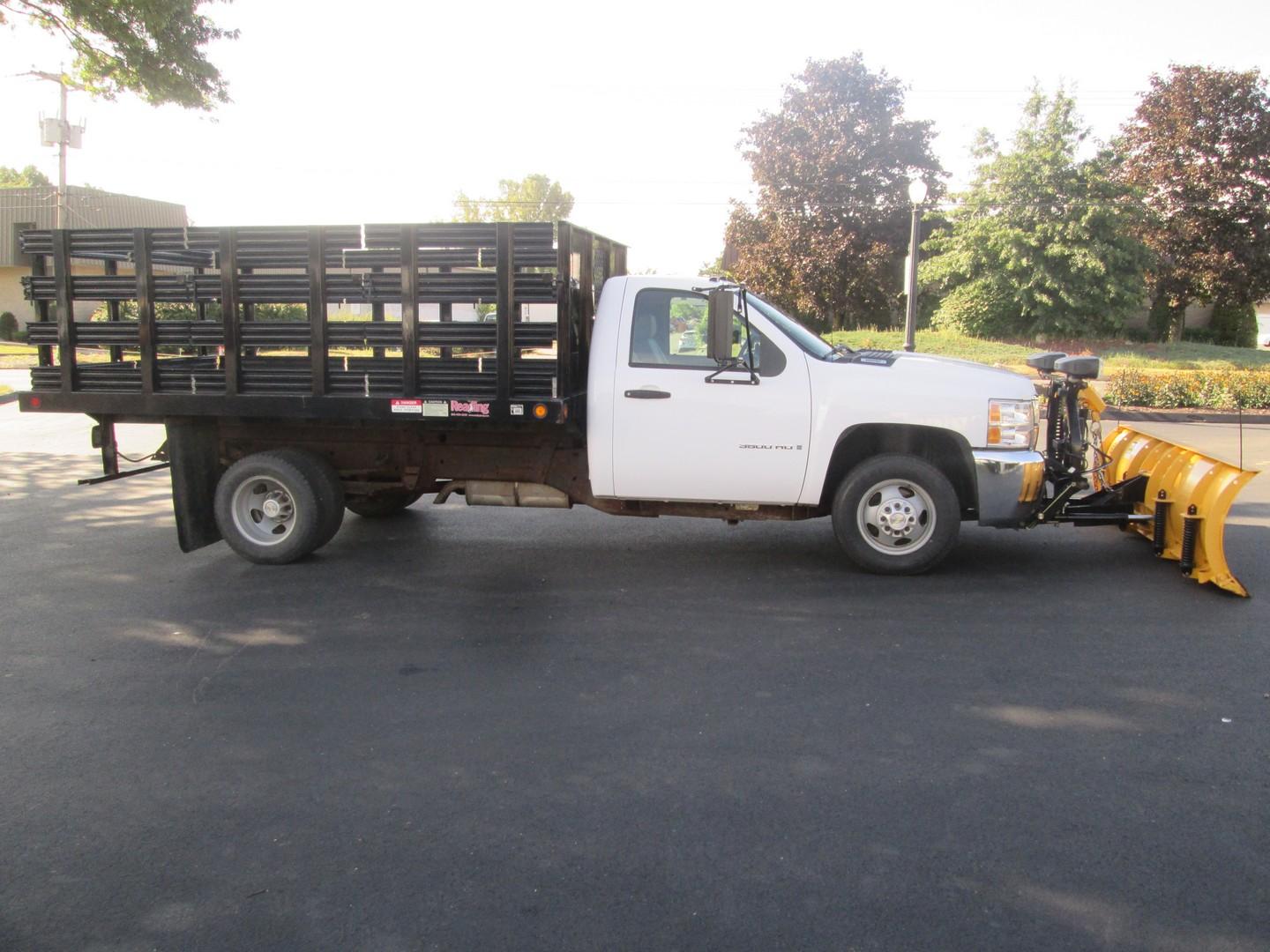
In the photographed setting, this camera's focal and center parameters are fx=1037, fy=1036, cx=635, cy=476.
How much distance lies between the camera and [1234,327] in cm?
3662

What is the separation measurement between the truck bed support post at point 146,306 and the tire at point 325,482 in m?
1.07

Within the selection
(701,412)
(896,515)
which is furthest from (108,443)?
(896,515)

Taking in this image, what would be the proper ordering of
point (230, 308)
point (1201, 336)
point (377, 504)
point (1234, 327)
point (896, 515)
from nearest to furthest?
point (896, 515), point (230, 308), point (377, 504), point (1234, 327), point (1201, 336)

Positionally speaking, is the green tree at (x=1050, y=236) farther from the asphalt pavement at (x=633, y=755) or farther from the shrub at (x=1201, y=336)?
the asphalt pavement at (x=633, y=755)

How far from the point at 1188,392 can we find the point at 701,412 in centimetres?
1484

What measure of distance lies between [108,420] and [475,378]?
3.01 metres

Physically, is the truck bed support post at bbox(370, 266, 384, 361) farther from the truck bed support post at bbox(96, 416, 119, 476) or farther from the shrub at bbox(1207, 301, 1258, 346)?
the shrub at bbox(1207, 301, 1258, 346)

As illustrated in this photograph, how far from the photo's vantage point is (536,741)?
15.4ft

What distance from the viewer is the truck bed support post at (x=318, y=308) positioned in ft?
23.9

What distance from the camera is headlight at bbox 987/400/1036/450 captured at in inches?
279

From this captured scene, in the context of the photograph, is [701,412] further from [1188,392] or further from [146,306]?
[1188,392]

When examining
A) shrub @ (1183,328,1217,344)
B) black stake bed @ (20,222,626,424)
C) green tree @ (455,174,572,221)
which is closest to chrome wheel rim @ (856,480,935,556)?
black stake bed @ (20,222,626,424)

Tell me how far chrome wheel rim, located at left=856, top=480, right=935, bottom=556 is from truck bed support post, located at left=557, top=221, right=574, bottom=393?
2.24m

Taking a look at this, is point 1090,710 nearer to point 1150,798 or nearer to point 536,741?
point 1150,798
